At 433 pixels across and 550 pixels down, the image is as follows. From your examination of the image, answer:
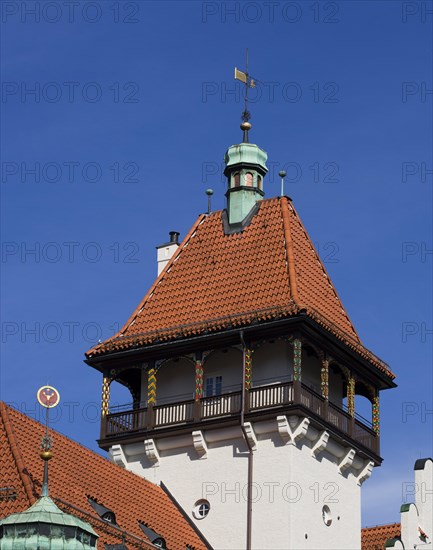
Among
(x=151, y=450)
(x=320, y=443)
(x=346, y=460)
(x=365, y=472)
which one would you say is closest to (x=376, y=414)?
(x=365, y=472)

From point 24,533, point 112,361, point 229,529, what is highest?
point 112,361

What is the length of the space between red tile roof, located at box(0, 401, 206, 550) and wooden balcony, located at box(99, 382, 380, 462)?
5.53ft

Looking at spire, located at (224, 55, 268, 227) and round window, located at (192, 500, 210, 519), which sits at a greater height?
spire, located at (224, 55, 268, 227)

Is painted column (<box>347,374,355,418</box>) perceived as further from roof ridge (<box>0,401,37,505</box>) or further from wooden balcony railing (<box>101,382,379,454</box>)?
roof ridge (<box>0,401,37,505</box>)

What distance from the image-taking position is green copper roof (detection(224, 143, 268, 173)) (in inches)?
2351

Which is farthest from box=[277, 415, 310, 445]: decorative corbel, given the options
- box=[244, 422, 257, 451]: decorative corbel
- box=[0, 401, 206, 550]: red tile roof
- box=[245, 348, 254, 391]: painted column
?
box=[0, 401, 206, 550]: red tile roof

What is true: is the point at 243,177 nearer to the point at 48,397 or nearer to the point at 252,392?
the point at 252,392

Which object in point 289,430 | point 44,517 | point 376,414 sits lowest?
point 44,517

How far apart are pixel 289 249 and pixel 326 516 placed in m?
7.86

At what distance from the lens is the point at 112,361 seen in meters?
56.9

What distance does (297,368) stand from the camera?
53875 mm

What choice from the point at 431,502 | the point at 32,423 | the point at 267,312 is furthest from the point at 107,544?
the point at 431,502

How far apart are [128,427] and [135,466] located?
1117mm

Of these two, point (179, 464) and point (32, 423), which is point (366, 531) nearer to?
point (179, 464)
